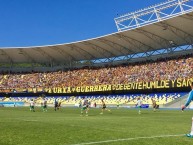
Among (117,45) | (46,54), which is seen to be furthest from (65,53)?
(117,45)

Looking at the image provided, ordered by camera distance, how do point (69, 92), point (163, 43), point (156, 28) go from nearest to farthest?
point (156, 28) < point (163, 43) < point (69, 92)

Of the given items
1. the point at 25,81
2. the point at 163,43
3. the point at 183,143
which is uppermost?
the point at 163,43

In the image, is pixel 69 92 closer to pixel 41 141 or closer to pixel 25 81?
pixel 25 81

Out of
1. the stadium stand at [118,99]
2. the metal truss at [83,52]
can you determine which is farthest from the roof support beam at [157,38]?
the metal truss at [83,52]

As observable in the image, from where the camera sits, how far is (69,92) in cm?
7988

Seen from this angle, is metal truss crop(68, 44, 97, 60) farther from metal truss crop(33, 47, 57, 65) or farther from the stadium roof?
metal truss crop(33, 47, 57, 65)

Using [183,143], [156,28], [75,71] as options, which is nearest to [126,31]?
[156,28]

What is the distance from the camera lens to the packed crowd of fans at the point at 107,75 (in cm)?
6378

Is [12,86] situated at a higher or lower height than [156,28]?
lower

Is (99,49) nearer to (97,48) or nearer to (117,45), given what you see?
(97,48)

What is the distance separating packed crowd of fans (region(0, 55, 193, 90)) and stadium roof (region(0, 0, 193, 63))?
332cm

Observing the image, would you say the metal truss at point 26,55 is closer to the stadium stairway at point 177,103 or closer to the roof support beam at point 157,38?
the roof support beam at point 157,38

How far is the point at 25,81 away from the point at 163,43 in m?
38.6

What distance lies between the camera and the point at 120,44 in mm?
73875
